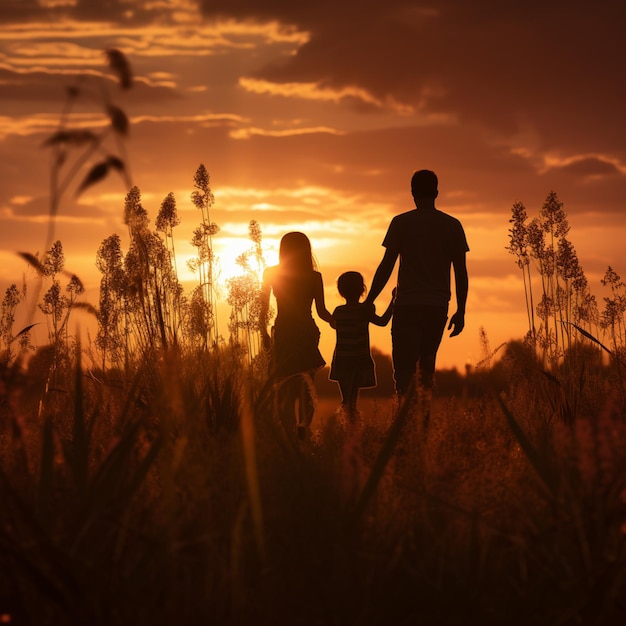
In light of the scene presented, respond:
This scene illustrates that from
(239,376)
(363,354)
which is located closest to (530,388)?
(363,354)

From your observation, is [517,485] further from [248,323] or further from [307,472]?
[248,323]

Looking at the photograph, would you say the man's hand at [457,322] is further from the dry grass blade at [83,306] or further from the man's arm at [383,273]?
the dry grass blade at [83,306]

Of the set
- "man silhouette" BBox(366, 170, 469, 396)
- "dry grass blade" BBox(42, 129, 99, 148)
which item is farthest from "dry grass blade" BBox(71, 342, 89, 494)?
"man silhouette" BBox(366, 170, 469, 396)

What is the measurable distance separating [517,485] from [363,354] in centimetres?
384

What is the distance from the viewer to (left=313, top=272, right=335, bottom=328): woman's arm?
23.7 ft

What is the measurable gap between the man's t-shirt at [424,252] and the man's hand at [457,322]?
152 mm

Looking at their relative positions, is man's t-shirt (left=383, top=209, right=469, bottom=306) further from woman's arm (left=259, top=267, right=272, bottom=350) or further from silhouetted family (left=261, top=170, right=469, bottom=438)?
woman's arm (left=259, top=267, right=272, bottom=350)

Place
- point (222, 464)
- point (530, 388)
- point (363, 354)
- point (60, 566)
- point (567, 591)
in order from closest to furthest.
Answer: point (60, 566) → point (567, 591) → point (222, 464) → point (530, 388) → point (363, 354)

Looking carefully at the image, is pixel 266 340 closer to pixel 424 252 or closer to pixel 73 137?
pixel 424 252

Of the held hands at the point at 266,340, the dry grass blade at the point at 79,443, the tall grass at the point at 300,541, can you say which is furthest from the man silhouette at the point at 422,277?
the dry grass blade at the point at 79,443

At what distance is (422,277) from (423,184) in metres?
0.74

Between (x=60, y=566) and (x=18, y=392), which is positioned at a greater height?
(x=18, y=392)

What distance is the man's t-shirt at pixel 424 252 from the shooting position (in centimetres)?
651

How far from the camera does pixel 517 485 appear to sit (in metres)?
3.37
